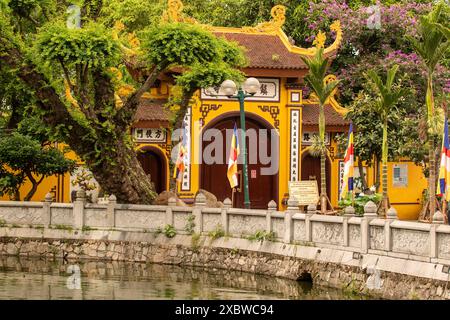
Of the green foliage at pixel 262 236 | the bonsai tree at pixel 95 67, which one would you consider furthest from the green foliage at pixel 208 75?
the green foliage at pixel 262 236

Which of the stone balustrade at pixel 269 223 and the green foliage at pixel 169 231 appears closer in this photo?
the stone balustrade at pixel 269 223

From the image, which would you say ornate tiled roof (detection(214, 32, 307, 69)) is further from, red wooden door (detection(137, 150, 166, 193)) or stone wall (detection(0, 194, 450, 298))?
stone wall (detection(0, 194, 450, 298))

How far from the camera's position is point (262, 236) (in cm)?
2470

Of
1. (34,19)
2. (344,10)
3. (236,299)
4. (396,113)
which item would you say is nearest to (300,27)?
(344,10)

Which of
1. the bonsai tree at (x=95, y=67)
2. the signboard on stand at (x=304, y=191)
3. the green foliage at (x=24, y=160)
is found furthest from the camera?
the signboard on stand at (x=304, y=191)

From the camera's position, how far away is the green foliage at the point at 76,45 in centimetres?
2462

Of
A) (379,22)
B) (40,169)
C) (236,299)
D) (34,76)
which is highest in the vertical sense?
(379,22)

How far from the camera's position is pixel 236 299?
20.6 m

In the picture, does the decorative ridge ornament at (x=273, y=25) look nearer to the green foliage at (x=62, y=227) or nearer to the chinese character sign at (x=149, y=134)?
the chinese character sign at (x=149, y=134)

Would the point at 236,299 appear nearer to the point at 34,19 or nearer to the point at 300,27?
the point at 34,19

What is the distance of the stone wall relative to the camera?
1978cm

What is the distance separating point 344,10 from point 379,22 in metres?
2.02

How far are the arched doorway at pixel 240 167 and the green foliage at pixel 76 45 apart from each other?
378 inches

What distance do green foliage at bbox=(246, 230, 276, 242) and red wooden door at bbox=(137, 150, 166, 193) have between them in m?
10.1
